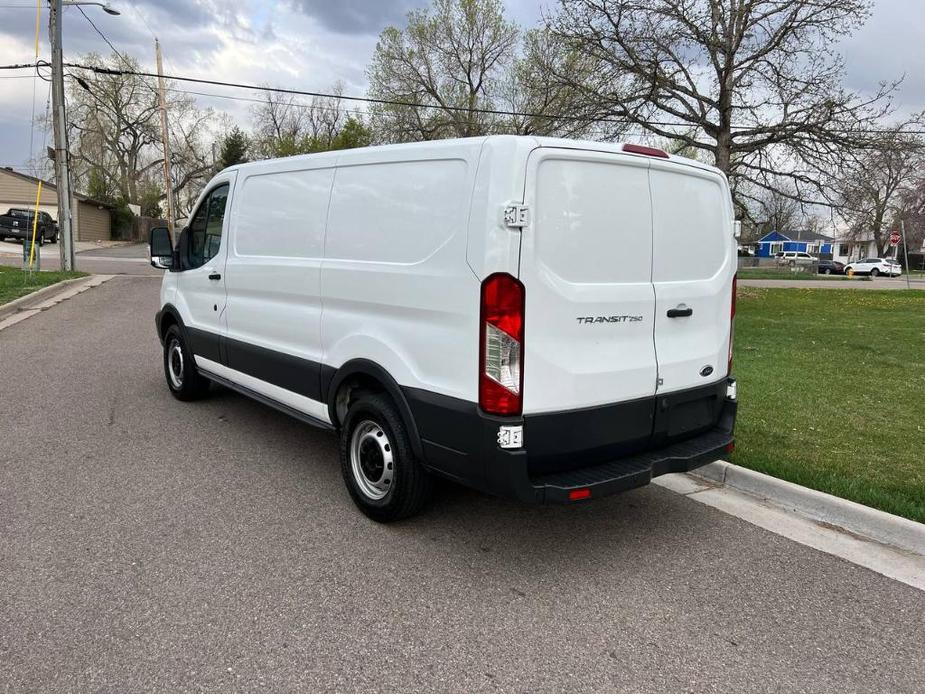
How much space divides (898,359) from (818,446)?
15.8 ft

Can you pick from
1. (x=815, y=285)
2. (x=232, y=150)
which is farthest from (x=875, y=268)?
(x=232, y=150)

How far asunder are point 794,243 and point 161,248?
98.7m

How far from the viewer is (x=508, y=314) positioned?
3.08m

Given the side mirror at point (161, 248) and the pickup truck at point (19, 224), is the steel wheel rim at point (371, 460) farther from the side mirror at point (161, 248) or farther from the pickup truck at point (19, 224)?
the pickup truck at point (19, 224)

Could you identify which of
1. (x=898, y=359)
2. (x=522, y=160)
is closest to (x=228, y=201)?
(x=522, y=160)

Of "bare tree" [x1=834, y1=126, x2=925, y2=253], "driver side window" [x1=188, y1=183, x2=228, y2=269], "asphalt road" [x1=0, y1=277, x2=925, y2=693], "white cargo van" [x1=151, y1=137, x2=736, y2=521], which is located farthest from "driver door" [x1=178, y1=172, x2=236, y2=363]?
"bare tree" [x1=834, y1=126, x2=925, y2=253]

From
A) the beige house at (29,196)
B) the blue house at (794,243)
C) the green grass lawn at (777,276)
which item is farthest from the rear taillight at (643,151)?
the blue house at (794,243)

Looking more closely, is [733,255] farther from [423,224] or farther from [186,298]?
[186,298]

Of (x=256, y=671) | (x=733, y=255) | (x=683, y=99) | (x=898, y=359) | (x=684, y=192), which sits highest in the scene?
(x=683, y=99)

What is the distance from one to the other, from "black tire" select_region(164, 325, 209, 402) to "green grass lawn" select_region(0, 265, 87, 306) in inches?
293

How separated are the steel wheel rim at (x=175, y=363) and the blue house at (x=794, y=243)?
8438cm

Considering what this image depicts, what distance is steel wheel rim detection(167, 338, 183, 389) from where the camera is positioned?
6.67 m

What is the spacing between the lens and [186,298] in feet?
20.5

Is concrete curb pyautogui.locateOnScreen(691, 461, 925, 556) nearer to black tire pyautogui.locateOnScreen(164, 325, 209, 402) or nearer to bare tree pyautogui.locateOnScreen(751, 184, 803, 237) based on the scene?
black tire pyautogui.locateOnScreen(164, 325, 209, 402)
